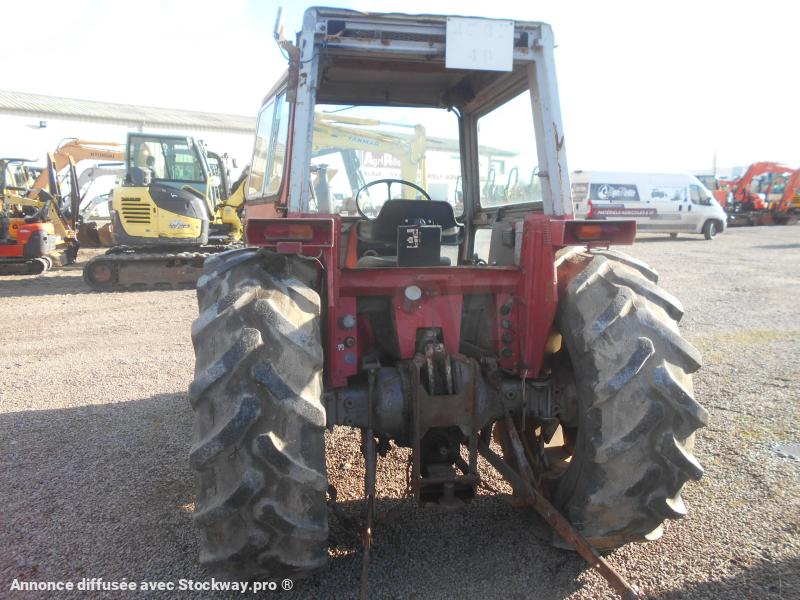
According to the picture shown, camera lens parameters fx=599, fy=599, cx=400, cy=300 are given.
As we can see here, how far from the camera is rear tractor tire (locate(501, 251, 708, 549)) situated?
239 cm

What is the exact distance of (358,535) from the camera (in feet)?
9.57

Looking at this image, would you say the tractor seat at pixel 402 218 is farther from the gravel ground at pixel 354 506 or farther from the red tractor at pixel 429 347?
the gravel ground at pixel 354 506

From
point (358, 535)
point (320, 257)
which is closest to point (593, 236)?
point (320, 257)

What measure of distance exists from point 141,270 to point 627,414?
10630 millimetres

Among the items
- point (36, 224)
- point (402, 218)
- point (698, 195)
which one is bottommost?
point (402, 218)

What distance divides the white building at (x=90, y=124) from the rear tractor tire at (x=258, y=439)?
1113 inches

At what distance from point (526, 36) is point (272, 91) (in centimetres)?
171

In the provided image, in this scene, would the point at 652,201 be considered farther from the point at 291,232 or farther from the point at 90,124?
the point at 90,124

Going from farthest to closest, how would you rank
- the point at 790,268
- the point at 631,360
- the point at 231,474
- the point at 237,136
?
1. the point at 237,136
2. the point at 790,268
3. the point at 631,360
4. the point at 231,474

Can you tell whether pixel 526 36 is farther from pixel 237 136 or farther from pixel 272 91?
pixel 237 136

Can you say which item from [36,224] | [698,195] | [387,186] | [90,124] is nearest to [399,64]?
[387,186]

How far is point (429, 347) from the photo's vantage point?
9.53 feet

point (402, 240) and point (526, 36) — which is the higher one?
point (526, 36)

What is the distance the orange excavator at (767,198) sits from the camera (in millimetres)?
29297
